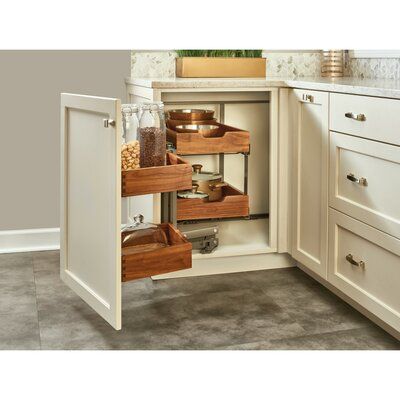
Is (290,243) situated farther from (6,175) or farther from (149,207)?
(6,175)

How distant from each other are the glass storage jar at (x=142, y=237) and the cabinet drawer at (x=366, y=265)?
66 cm

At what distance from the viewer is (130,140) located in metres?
2.26

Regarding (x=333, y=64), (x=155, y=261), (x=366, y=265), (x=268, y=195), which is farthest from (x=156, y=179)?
(x=333, y=64)

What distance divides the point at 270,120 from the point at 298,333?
1.02 m

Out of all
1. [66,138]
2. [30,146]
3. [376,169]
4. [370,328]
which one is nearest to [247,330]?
[370,328]

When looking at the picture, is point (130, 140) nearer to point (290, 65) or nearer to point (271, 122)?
point (271, 122)

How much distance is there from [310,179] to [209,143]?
452 millimetres

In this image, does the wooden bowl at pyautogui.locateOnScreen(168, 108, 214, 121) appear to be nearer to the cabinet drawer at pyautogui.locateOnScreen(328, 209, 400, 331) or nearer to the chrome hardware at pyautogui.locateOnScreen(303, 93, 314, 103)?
the chrome hardware at pyautogui.locateOnScreen(303, 93, 314, 103)

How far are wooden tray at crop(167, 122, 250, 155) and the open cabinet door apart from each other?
46 centimetres

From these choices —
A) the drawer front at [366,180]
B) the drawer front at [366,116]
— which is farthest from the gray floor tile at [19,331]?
the drawer front at [366,116]

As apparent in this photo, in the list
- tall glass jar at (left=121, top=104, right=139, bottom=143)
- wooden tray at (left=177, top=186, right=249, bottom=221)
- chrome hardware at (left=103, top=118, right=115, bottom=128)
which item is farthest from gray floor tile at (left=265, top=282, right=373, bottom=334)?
chrome hardware at (left=103, top=118, right=115, bottom=128)

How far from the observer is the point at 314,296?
8.99 feet

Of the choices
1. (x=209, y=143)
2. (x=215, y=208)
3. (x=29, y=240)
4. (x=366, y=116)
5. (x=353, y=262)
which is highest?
(x=366, y=116)

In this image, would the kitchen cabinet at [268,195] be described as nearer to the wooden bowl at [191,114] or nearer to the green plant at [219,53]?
the wooden bowl at [191,114]
